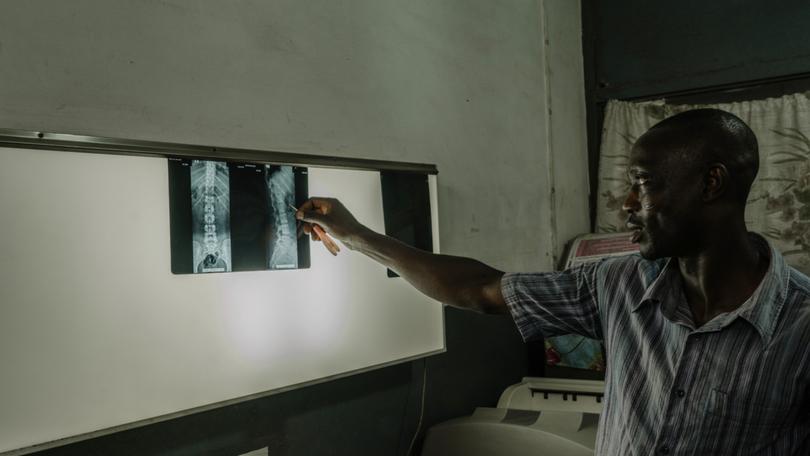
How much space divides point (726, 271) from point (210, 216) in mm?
1039

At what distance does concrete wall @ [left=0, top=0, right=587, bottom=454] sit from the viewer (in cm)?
128

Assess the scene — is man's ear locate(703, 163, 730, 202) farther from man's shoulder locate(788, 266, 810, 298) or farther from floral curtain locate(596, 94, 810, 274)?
floral curtain locate(596, 94, 810, 274)

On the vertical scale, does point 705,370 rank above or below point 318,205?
below

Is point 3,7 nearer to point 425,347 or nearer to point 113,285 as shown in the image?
point 113,285

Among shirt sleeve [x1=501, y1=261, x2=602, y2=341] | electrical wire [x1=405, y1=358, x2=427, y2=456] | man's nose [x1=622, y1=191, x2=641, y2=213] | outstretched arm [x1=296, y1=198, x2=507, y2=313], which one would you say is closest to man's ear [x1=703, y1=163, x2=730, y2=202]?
man's nose [x1=622, y1=191, x2=641, y2=213]

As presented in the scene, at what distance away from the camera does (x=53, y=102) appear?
1.22 meters

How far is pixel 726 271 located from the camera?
43.1 inches

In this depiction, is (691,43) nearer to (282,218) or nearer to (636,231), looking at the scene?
(636,231)

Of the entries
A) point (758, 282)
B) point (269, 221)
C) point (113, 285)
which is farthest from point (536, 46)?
point (113, 285)

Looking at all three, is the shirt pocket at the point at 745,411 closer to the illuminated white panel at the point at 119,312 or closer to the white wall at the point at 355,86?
the illuminated white panel at the point at 119,312

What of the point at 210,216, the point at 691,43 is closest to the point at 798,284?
the point at 210,216

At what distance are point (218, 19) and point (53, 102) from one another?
44cm

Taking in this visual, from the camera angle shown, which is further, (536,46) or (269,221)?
(536,46)

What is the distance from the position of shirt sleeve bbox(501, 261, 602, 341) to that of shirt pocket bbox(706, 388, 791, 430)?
12.6 inches
